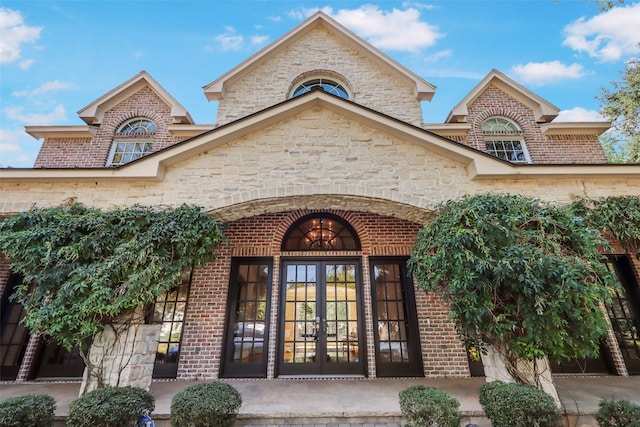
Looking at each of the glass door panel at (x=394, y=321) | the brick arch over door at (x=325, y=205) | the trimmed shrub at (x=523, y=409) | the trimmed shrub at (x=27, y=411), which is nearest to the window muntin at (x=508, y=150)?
the brick arch over door at (x=325, y=205)

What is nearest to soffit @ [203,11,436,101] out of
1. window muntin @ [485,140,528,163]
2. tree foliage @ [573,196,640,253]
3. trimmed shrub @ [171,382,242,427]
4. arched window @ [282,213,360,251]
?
window muntin @ [485,140,528,163]

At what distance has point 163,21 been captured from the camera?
7824 mm

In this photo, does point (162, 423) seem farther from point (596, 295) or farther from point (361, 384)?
point (596, 295)

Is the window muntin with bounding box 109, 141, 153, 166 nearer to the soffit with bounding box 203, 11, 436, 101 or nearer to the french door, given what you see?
the soffit with bounding box 203, 11, 436, 101

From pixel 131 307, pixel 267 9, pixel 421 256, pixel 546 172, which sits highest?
pixel 267 9

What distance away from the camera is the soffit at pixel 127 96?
727cm

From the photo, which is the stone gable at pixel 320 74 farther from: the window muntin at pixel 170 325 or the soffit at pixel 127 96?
the window muntin at pixel 170 325

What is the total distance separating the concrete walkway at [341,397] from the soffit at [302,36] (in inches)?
282

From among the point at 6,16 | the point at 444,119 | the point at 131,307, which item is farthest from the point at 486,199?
the point at 6,16

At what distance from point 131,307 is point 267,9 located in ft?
29.6

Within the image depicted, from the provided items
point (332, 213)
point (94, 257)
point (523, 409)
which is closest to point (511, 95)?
point (332, 213)

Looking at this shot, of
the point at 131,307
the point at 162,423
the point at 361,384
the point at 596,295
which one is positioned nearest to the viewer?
the point at 596,295

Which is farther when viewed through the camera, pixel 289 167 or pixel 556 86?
pixel 556 86

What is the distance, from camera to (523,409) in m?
2.93
